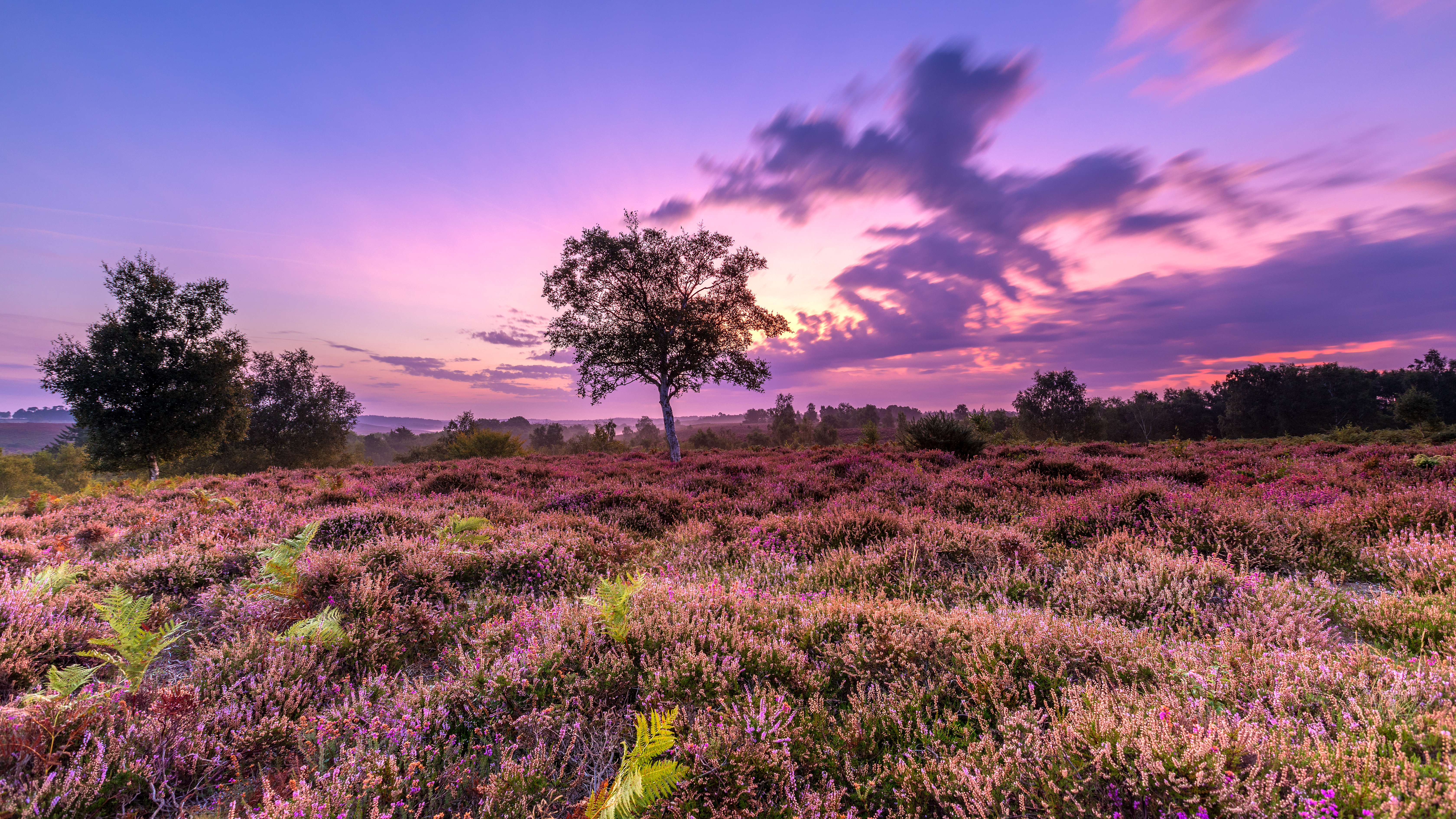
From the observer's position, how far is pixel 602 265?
19.3 metres

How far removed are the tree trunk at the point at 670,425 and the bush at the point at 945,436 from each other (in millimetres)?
8344

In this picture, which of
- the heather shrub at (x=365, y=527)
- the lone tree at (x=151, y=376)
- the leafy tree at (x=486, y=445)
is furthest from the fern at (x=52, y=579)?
the leafy tree at (x=486, y=445)

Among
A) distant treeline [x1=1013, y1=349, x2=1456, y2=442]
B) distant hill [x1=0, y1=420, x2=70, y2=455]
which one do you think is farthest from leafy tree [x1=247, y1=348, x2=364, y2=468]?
distant hill [x1=0, y1=420, x2=70, y2=455]

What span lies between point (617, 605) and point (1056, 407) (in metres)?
83.6

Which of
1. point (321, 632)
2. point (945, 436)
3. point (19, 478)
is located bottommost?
point (19, 478)

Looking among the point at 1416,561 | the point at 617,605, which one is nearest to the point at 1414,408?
the point at 1416,561

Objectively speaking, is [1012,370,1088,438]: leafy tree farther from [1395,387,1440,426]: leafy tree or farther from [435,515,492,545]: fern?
[435,515,492,545]: fern

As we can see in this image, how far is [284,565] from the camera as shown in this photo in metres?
4.51

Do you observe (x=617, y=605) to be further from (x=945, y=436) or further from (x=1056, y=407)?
(x=1056, y=407)

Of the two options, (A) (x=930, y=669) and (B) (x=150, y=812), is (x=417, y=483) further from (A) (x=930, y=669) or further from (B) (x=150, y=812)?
(A) (x=930, y=669)

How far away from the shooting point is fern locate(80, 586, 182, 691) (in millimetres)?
3102

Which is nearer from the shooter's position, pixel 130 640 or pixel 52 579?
pixel 130 640

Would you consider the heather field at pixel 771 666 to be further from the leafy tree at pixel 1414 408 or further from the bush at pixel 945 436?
the leafy tree at pixel 1414 408

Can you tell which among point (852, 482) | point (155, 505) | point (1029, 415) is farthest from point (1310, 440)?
point (1029, 415)
